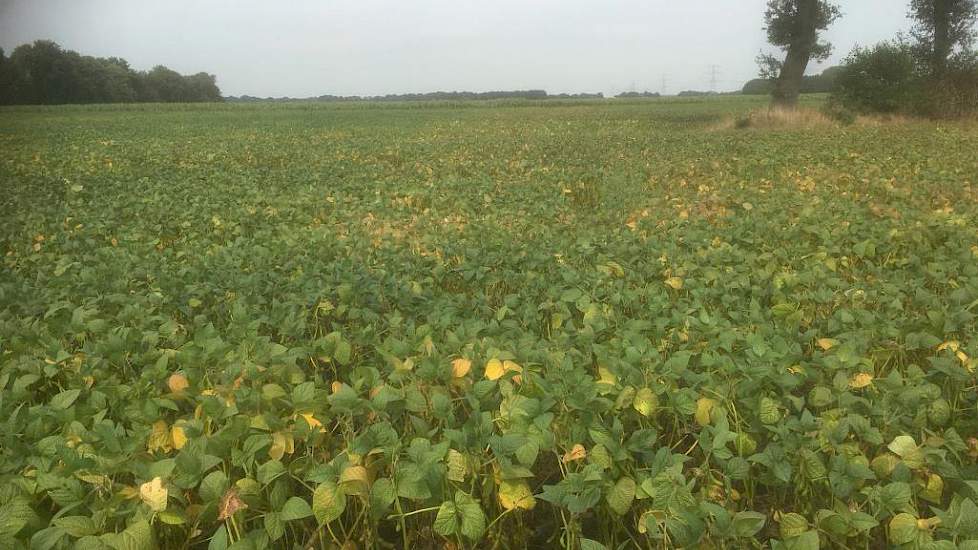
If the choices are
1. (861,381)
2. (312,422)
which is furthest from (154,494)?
(861,381)

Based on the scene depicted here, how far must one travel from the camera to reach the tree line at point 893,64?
21.5 meters

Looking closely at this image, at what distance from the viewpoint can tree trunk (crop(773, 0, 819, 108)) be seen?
941 inches

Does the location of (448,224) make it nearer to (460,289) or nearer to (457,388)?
(460,289)

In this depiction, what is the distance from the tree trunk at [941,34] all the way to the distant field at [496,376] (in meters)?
20.5

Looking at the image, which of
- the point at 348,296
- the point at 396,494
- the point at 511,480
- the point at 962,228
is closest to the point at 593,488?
the point at 511,480

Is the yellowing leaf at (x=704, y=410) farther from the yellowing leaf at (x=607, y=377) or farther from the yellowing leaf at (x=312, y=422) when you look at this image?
the yellowing leaf at (x=312, y=422)

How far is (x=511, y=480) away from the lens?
6.88ft

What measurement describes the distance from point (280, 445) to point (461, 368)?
790mm

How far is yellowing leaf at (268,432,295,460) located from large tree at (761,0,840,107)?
1001 inches

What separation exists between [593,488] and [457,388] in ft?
3.12

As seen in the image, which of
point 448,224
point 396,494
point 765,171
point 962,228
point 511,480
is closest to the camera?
point 396,494

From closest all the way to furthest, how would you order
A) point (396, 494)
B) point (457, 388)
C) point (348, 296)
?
point (396, 494) → point (457, 388) → point (348, 296)

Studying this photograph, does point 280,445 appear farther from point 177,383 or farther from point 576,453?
point 576,453

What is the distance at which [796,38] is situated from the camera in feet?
80.1
